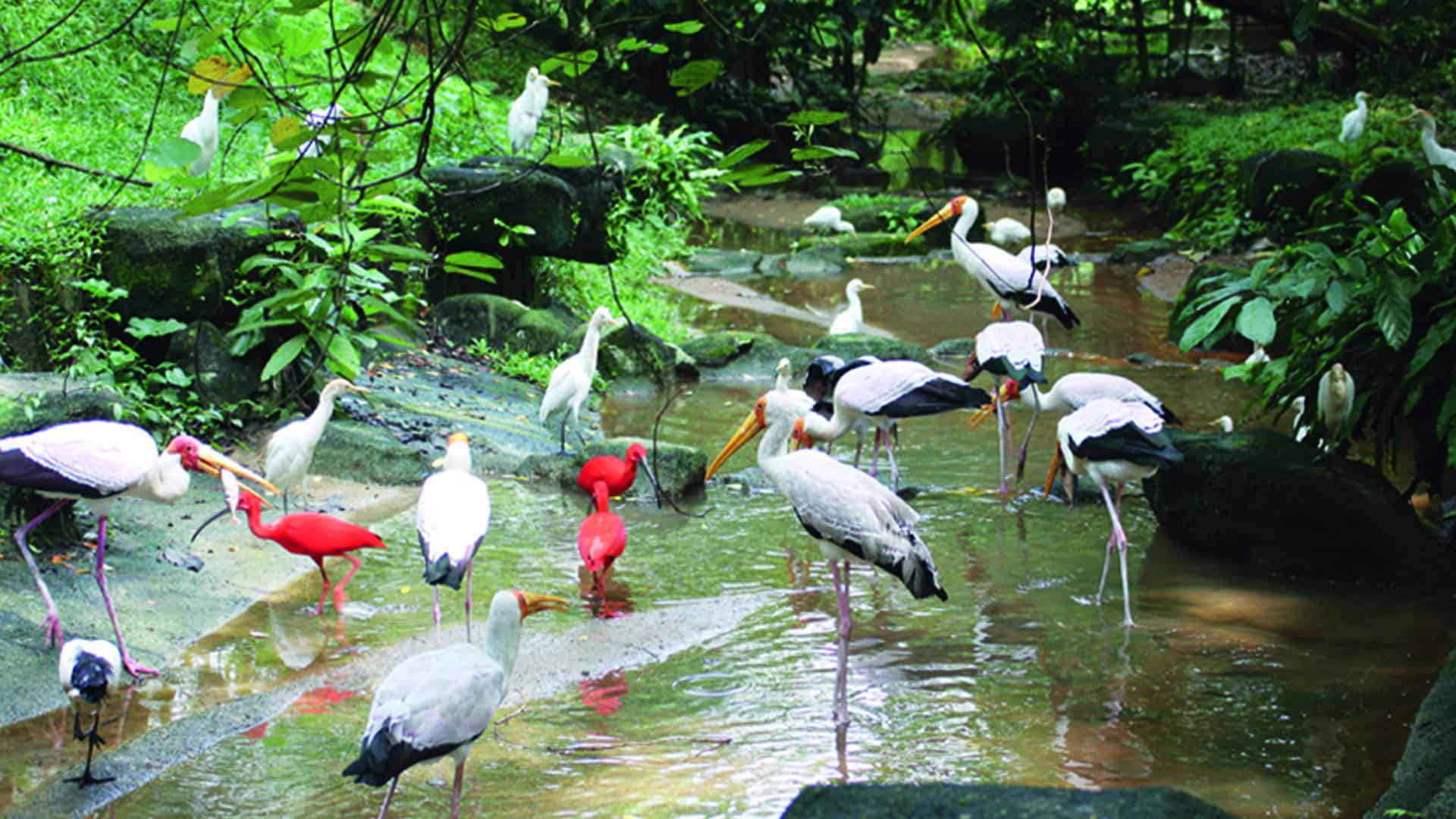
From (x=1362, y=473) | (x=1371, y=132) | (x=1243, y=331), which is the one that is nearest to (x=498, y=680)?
(x=1243, y=331)

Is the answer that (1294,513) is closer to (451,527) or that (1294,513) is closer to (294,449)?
(451,527)

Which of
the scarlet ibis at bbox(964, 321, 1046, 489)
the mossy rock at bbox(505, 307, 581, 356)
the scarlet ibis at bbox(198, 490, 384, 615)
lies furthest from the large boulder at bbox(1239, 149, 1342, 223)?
the scarlet ibis at bbox(198, 490, 384, 615)

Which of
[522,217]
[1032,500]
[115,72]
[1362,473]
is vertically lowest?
[1032,500]

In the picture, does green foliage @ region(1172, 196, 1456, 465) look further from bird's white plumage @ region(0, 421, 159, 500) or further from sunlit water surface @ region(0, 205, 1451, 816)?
bird's white plumage @ region(0, 421, 159, 500)

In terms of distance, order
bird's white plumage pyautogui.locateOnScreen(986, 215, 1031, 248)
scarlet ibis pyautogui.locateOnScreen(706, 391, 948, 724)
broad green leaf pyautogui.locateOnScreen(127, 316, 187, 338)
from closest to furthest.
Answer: scarlet ibis pyautogui.locateOnScreen(706, 391, 948, 724) → broad green leaf pyautogui.locateOnScreen(127, 316, 187, 338) → bird's white plumage pyautogui.locateOnScreen(986, 215, 1031, 248)

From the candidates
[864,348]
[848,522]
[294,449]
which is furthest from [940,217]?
[864,348]

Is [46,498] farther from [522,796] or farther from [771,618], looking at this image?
[771,618]

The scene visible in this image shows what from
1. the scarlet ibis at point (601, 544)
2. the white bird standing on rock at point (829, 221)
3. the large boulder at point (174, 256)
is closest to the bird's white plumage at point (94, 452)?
the scarlet ibis at point (601, 544)

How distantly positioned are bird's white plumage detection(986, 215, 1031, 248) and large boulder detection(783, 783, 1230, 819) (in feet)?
42.0

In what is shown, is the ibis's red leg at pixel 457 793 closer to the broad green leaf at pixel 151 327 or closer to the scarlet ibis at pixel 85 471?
the scarlet ibis at pixel 85 471

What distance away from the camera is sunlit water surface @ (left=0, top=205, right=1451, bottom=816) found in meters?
4.03

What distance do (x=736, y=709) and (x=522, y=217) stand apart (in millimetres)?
5943

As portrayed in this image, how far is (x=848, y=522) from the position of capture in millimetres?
4656

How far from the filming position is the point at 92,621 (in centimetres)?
502
